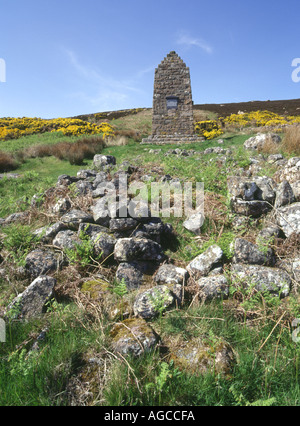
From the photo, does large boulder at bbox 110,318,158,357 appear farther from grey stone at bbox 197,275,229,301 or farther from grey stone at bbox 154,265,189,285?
grey stone at bbox 197,275,229,301

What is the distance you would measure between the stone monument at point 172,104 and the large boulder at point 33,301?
13.6 meters

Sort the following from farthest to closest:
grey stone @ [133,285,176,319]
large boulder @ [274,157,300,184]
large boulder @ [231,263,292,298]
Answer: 1. large boulder @ [274,157,300,184]
2. large boulder @ [231,263,292,298]
3. grey stone @ [133,285,176,319]

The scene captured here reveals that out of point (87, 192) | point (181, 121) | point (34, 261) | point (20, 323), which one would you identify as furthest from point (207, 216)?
point (181, 121)

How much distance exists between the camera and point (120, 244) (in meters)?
2.83

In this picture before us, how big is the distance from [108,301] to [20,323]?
80 cm

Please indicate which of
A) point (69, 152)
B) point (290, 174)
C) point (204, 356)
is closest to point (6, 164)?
point (69, 152)

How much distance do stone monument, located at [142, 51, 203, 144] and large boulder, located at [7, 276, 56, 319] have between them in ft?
44.7

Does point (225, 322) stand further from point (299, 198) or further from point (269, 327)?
point (299, 198)

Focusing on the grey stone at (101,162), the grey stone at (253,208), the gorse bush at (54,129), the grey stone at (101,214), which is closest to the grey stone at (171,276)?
the grey stone at (101,214)

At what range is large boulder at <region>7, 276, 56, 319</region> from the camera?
7.38 feet

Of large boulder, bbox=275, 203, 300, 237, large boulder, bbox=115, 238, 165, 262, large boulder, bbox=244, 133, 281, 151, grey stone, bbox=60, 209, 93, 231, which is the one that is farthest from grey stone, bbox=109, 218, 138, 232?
large boulder, bbox=244, 133, 281, 151

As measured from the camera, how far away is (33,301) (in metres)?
2.32

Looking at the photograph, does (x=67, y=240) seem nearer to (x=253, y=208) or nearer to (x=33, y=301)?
(x=33, y=301)

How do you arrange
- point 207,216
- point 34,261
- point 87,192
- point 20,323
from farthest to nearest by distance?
1. point 87,192
2. point 207,216
3. point 34,261
4. point 20,323
